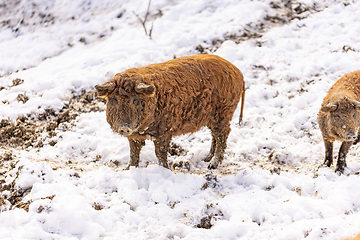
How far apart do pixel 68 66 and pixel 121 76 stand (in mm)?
5951

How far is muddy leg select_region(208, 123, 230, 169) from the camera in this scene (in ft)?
19.2

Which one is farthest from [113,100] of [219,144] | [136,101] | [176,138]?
[176,138]

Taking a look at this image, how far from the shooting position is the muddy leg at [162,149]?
16.6ft

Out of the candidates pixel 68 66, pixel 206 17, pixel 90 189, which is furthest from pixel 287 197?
pixel 206 17

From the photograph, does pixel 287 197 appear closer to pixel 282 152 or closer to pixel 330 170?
pixel 330 170

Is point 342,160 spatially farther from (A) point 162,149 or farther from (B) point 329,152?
(A) point 162,149

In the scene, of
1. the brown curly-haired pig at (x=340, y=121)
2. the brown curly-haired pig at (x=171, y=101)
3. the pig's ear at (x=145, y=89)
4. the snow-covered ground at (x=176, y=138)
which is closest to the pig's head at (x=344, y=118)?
the brown curly-haired pig at (x=340, y=121)

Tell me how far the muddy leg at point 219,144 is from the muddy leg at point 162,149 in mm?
1019

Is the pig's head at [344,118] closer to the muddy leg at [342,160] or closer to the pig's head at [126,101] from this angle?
the muddy leg at [342,160]

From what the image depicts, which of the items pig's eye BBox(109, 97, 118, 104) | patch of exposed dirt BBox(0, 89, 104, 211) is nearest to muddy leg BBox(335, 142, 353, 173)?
pig's eye BBox(109, 97, 118, 104)

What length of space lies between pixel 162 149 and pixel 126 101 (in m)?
1.08

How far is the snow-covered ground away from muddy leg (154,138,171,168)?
0.22m

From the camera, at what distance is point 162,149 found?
5.12 metres

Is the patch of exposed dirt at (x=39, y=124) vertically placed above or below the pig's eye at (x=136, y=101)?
below
